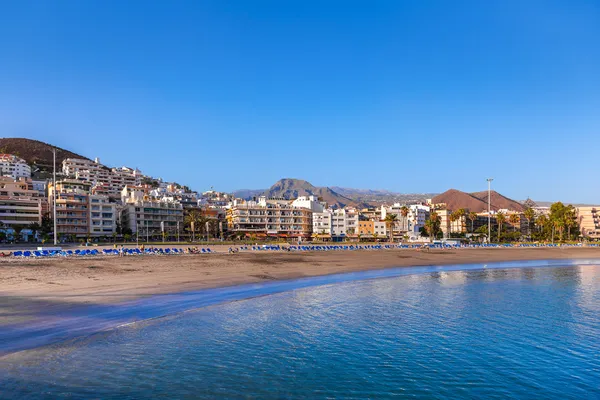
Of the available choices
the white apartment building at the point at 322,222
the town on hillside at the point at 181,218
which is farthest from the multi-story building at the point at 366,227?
the white apartment building at the point at 322,222

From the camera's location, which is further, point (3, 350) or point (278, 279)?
point (278, 279)

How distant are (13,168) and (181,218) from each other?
6952 cm

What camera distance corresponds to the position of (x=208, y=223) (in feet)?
346

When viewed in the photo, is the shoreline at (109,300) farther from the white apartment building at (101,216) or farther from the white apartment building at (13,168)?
the white apartment building at (13,168)

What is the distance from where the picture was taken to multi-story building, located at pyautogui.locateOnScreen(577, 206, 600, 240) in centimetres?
16225

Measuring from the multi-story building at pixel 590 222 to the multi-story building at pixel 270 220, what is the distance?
108153 millimetres

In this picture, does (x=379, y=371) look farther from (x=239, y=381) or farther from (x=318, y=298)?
(x=318, y=298)

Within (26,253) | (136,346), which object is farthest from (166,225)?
(136,346)

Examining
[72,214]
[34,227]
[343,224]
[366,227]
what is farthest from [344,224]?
[34,227]

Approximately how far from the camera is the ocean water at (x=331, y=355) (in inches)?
457

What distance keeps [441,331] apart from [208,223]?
91380 millimetres

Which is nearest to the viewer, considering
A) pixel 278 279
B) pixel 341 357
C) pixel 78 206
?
pixel 341 357

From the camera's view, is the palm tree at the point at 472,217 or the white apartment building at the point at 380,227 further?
the palm tree at the point at 472,217

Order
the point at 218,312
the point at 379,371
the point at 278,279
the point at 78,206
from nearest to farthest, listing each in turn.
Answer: the point at 379,371 < the point at 218,312 < the point at 278,279 < the point at 78,206
